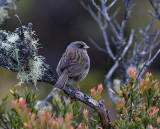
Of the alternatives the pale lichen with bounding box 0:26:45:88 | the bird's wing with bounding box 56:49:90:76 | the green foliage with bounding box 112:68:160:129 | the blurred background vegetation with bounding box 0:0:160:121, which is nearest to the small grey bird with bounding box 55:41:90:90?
the bird's wing with bounding box 56:49:90:76

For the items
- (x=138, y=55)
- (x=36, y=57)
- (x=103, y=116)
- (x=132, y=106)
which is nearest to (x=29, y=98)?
(x=36, y=57)

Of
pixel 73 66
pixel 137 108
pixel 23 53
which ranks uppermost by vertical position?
pixel 73 66

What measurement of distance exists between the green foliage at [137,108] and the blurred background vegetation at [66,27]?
448 centimetres

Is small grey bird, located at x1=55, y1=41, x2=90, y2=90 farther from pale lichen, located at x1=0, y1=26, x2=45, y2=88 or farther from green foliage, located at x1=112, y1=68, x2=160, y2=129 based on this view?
green foliage, located at x1=112, y1=68, x2=160, y2=129

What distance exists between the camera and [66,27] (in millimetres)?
8008

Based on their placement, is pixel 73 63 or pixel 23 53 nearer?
pixel 23 53

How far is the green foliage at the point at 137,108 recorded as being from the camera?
8.46ft

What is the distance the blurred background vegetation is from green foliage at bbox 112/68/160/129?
14.7 ft

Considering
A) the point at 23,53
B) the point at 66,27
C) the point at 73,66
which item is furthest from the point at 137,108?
the point at 66,27

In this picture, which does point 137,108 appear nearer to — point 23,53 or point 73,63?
point 23,53

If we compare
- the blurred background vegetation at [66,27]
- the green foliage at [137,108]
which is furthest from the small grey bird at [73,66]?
the blurred background vegetation at [66,27]

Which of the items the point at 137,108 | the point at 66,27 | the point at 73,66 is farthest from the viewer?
the point at 66,27

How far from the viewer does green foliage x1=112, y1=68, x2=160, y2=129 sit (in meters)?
2.58

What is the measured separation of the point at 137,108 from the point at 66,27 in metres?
5.51
